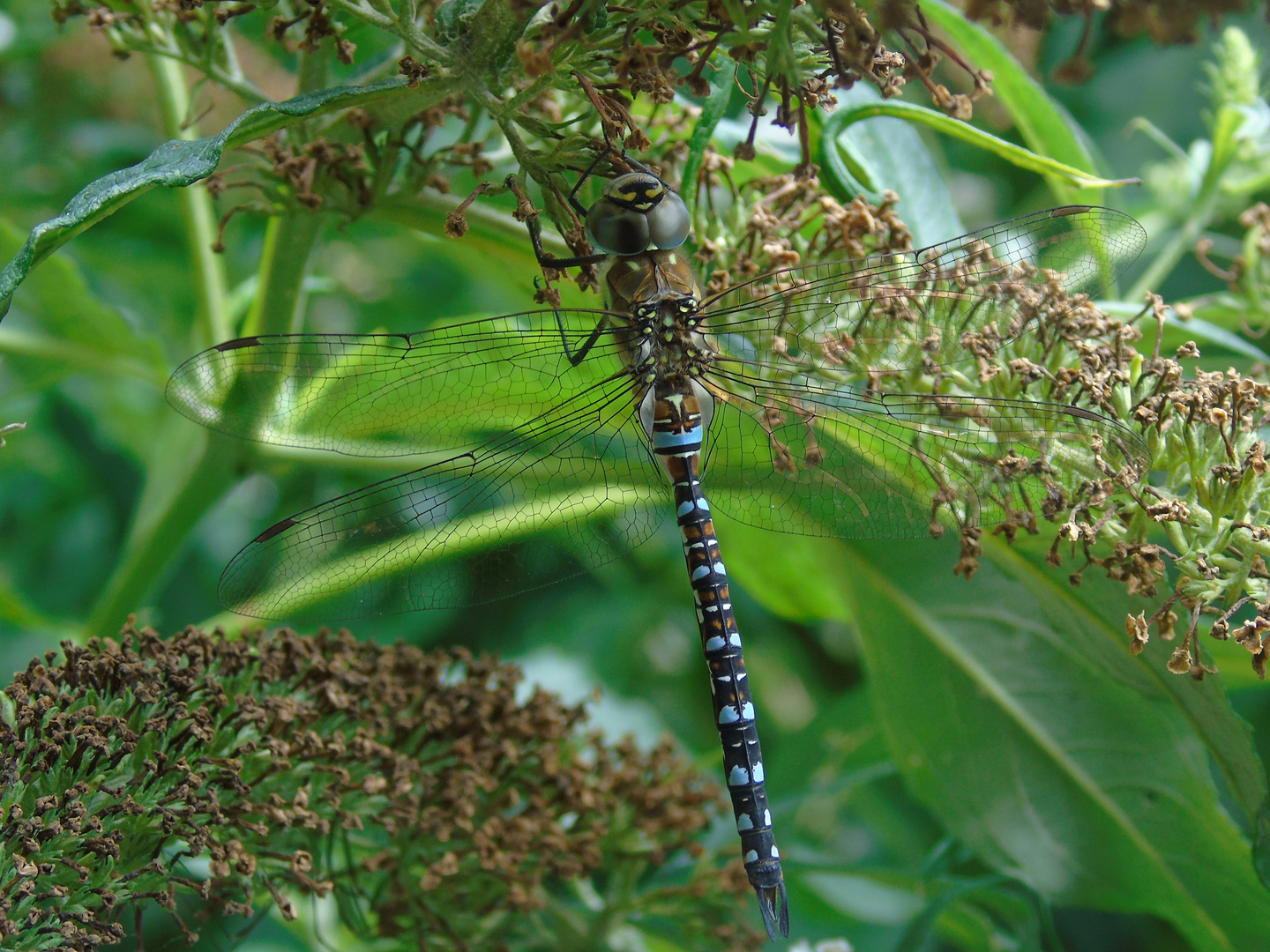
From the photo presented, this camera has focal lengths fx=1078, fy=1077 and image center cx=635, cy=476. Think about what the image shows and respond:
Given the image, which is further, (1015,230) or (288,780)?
(1015,230)

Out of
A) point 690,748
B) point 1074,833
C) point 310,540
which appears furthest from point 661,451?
point 690,748

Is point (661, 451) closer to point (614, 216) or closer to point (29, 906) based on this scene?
point (614, 216)

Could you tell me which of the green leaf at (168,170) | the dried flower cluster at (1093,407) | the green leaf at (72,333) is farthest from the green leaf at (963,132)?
→ the green leaf at (72,333)

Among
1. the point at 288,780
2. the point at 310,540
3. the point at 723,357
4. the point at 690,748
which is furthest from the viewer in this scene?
the point at 690,748

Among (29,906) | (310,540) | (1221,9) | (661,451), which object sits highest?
(1221,9)

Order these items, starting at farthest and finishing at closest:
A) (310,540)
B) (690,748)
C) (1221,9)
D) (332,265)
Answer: (332,265) < (690,748) < (1221,9) < (310,540)

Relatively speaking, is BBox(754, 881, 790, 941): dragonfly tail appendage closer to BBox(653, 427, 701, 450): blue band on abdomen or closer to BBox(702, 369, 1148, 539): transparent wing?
BBox(702, 369, 1148, 539): transparent wing

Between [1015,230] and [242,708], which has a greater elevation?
[1015,230]

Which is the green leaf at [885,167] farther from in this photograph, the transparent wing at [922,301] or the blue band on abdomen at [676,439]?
the blue band on abdomen at [676,439]

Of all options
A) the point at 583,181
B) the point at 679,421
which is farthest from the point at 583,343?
the point at 583,181

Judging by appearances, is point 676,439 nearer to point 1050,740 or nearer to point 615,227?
point 615,227
